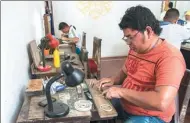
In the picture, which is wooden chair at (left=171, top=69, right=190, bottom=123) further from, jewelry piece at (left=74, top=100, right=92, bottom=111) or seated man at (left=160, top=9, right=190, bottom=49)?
seated man at (left=160, top=9, right=190, bottom=49)

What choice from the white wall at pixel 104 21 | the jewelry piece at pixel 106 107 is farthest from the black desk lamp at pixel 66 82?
the white wall at pixel 104 21

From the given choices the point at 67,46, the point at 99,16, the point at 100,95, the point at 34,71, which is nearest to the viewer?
the point at 100,95

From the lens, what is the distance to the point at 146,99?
1067 mm

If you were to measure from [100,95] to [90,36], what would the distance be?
310 cm

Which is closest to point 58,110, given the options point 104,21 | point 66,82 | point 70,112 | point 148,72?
point 70,112

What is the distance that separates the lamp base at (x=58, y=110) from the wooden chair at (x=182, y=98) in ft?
2.40

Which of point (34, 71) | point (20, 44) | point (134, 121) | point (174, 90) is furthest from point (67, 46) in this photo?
point (174, 90)

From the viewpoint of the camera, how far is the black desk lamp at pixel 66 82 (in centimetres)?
95

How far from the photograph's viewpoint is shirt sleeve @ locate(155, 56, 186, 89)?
1035 mm

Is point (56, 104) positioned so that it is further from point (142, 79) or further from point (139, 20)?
point (139, 20)

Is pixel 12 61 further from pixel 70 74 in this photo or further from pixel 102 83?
pixel 102 83

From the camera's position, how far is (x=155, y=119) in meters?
1.19

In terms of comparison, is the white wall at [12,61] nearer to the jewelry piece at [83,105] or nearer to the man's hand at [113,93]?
the jewelry piece at [83,105]

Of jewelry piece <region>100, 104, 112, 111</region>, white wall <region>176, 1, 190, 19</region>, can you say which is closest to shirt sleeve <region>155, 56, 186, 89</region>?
jewelry piece <region>100, 104, 112, 111</region>
